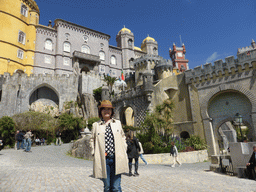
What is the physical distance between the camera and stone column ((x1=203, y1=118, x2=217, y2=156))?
1599 cm

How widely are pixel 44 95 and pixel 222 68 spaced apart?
95.6 feet

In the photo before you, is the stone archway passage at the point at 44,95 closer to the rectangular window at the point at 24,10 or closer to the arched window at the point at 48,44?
the arched window at the point at 48,44

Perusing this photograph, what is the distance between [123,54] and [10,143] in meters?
36.1

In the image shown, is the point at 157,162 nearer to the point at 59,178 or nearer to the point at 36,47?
the point at 59,178

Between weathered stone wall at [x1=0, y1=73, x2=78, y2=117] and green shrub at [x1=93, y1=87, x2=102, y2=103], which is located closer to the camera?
weathered stone wall at [x1=0, y1=73, x2=78, y2=117]

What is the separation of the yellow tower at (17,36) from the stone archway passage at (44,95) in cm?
720

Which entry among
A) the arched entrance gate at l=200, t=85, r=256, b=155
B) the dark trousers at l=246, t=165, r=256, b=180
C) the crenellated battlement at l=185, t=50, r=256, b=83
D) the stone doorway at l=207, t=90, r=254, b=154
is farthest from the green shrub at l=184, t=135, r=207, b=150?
the dark trousers at l=246, t=165, r=256, b=180

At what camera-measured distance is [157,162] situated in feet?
41.3

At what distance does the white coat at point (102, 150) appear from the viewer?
9.55ft

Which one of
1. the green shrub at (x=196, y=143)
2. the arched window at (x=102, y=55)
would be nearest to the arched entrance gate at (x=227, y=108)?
the green shrub at (x=196, y=143)

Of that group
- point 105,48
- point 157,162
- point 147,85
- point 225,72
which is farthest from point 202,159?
point 105,48

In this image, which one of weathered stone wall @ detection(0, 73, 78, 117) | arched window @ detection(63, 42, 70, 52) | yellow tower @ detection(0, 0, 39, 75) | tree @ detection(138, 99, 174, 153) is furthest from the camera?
arched window @ detection(63, 42, 70, 52)

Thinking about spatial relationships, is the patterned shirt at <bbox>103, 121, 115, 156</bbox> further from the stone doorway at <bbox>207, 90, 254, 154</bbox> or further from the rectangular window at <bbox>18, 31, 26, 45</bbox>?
the rectangular window at <bbox>18, 31, 26, 45</bbox>

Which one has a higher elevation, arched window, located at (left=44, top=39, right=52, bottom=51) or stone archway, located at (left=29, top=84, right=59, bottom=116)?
arched window, located at (left=44, top=39, right=52, bottom=51)
